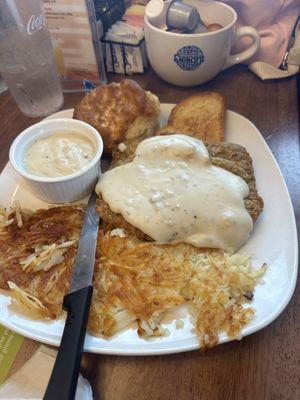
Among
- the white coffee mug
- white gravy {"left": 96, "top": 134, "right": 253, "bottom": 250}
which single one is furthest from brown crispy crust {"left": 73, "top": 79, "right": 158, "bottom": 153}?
the white coffee mug

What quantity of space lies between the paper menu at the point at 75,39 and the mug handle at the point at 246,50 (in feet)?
2.21

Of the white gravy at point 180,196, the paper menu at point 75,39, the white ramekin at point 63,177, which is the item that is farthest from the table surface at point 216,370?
the paper menu at point 75,39

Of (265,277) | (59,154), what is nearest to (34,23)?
(59,154)

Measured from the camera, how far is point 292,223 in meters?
1.18

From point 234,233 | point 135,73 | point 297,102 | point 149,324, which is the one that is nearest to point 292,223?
point 234,233

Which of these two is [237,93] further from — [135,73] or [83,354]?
[83,354]

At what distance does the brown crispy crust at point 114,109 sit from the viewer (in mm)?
1445

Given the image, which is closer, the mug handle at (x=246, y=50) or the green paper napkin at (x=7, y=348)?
the green paper napkin at (x=7, y=348)

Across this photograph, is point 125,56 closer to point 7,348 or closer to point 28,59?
point 28,59

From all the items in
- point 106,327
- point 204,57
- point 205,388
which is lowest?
point 205,388

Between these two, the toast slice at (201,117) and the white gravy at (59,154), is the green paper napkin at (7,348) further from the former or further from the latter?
the toast slice at (201,117)

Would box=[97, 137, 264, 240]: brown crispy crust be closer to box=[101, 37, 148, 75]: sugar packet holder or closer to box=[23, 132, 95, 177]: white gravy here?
box=[23, 132, 95, 177]: white gravy

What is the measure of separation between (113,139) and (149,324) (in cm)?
76

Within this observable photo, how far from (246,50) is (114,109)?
2.81 ft
